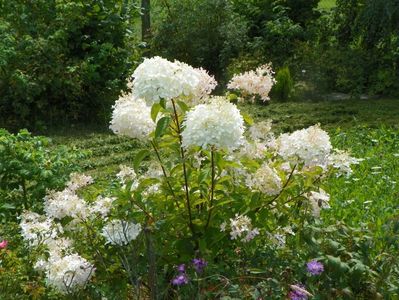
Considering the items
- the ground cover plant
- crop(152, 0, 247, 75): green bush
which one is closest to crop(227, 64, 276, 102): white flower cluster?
the ground cover plant

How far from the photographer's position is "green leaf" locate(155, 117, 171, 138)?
2527 millimetres

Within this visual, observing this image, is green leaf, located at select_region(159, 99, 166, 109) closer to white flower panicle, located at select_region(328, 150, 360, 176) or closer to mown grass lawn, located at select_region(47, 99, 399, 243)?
white flower panicle, located at select_region(328, 150, 360, 176)

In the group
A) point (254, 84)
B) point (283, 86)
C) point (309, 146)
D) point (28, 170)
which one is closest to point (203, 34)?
point (283, 86)

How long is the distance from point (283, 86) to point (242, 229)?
6.38 m

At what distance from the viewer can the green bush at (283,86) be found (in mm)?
8914

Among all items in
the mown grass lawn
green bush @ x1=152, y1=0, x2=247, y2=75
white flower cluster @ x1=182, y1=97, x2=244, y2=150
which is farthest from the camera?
green bush @ x1=152, y1=0, x2=247, y2=75

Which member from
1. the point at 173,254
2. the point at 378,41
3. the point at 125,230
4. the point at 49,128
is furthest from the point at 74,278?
the point at 378,41

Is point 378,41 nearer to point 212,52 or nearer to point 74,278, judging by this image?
point 212,52

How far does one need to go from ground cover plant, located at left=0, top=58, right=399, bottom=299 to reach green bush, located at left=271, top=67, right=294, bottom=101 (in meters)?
5.80

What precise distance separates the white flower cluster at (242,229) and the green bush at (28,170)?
154 centimetres

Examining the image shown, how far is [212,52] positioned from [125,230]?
7.81 m

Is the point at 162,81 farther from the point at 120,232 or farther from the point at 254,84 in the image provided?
the point at 254,84

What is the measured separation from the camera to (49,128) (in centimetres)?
789

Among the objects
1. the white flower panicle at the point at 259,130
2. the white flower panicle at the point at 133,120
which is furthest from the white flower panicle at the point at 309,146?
the white flower panicle at the point at 133,120
